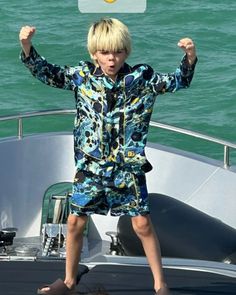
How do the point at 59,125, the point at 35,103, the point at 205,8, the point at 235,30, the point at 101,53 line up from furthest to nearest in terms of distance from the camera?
the point at 205,8, the point at 235,30, the point at 35,103, the point at 59,125, the point at 101,53

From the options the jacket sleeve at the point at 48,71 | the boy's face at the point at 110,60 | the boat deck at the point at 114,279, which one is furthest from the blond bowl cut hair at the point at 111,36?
the boat deck at the point at 114,279

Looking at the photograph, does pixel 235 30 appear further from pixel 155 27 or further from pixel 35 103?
pixel 35 103

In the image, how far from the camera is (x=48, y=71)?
5102mm

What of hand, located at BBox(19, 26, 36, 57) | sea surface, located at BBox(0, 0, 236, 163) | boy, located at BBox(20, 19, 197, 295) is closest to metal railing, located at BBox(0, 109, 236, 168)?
boy, located at BBox(20, 19, 197, 295)

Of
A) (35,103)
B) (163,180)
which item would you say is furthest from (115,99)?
(35,103)

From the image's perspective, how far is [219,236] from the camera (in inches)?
245

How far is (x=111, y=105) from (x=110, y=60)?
214 mm

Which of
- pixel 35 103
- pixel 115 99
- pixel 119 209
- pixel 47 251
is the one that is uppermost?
pixel 115 99

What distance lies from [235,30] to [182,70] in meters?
12.4

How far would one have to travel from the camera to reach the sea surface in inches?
510

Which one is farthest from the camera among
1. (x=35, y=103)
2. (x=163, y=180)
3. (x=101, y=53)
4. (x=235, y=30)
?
(x=235, y=30)

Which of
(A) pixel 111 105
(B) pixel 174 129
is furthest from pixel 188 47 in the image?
(B) pixel 174 129

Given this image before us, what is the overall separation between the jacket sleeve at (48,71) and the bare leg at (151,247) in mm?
681

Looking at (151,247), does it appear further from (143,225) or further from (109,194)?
(109,194)
